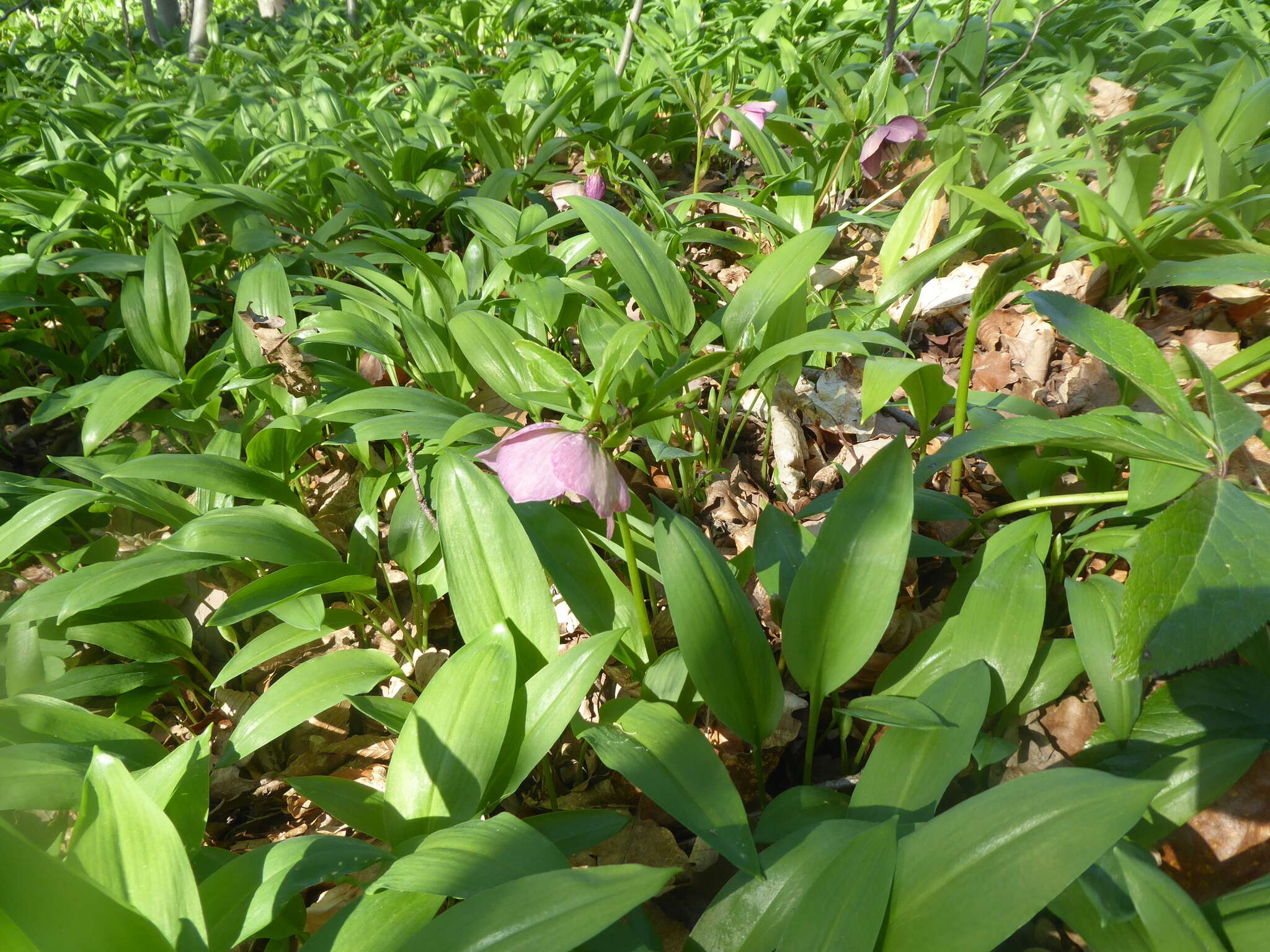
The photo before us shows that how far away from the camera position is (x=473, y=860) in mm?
660

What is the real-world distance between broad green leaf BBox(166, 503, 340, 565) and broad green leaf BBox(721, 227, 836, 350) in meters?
0.76

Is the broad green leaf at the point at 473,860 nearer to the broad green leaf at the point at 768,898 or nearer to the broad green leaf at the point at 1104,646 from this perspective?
the broad green leaf at the point at 768,898

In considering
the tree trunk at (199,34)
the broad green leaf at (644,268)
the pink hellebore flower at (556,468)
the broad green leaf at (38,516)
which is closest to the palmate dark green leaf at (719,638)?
the pink hellebore flower at (556,468)

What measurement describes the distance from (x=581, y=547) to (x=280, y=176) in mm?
1961

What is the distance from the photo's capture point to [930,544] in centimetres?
104

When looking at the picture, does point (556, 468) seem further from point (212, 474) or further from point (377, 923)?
point (212, 474)

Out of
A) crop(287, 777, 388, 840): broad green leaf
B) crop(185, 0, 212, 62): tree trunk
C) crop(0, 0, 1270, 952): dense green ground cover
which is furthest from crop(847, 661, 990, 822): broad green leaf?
crop(185, 0, 212, 62): tree trunk

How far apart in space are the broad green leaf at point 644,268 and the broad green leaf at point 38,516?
947 millimetres

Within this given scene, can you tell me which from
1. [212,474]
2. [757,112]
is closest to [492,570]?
[212,474]

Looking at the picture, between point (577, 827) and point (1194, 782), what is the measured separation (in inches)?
26.1

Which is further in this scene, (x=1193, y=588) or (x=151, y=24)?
(x=151, y=24)

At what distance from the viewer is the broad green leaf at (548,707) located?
81 cm

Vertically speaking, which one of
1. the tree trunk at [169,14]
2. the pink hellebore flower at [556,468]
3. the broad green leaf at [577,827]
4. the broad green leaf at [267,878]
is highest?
the tree trunk at [169,14]

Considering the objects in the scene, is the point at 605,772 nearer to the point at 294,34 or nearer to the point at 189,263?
the point at 189,263
